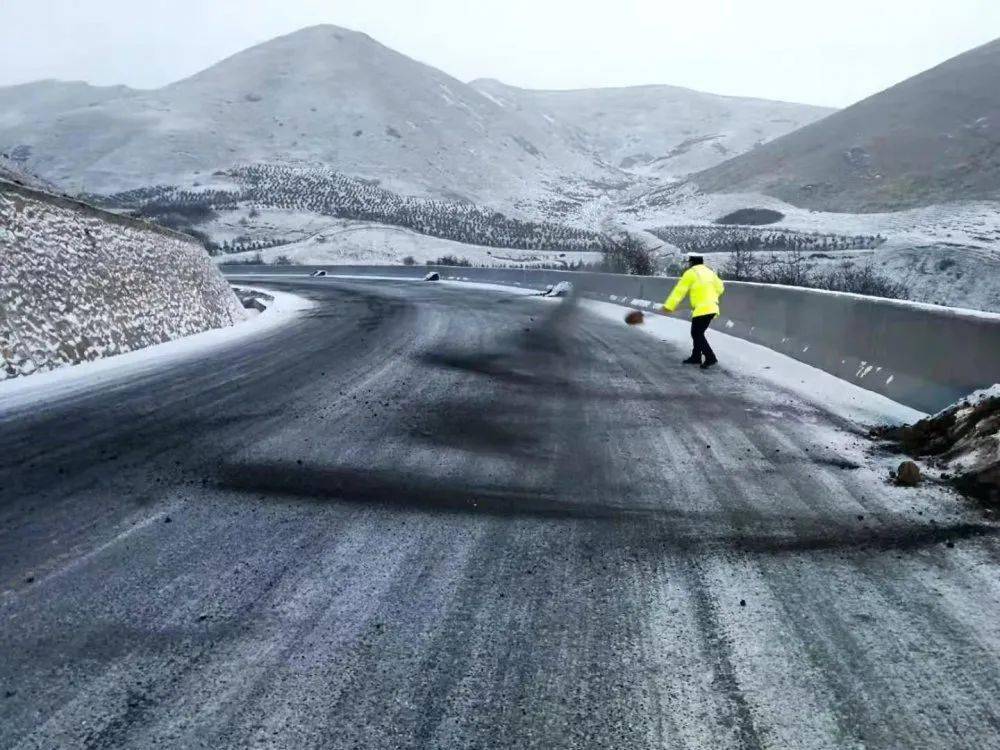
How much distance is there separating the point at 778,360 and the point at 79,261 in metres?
10.7

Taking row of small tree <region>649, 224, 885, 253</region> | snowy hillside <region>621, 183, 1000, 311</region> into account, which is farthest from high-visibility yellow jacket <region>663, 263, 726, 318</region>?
row of small tree <region>649, 224, 885, 253</region>

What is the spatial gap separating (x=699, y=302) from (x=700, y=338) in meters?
0.66

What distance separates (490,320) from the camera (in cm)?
1842


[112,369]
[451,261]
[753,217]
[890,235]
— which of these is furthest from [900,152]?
[112,369]

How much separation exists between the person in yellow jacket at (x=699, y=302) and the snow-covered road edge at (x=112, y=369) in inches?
285

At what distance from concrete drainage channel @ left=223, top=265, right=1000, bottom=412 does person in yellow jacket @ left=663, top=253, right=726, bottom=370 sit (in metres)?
1.37

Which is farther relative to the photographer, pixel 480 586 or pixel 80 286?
pixel 80 286

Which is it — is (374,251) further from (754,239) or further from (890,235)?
(890,235)

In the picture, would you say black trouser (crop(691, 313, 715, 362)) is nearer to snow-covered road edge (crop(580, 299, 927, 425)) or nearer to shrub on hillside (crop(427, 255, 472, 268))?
snow-covered road edge (crop(580, 299, 927, 425))

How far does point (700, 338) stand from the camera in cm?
1152

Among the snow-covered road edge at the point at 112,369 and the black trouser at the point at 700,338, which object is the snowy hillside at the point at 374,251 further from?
the black trouser at the point at 700,338

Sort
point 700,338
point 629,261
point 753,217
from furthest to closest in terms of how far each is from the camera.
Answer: point 753,217 → point 629,261 → point 700,338

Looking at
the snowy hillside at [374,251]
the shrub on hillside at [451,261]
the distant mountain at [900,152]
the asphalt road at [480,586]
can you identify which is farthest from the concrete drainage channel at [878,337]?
the distant mountain at [900,152]

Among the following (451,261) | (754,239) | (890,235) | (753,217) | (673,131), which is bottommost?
(451,261)
